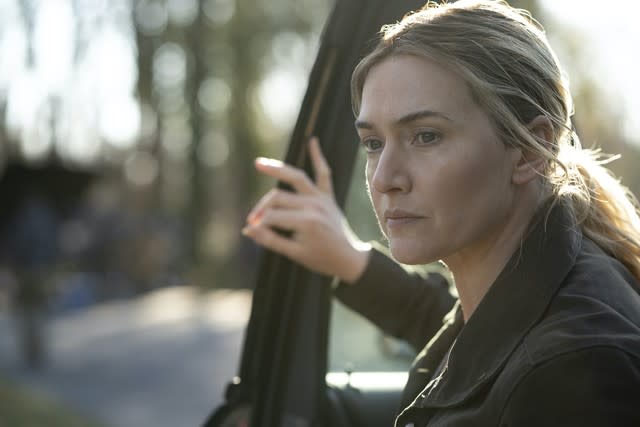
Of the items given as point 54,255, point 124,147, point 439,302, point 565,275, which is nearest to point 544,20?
point 439,302

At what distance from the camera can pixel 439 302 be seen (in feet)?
7.70

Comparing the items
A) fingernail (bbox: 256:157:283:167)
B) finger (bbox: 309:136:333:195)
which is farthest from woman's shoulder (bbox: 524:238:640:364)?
fingernail (bbox: 256:157:283:167)

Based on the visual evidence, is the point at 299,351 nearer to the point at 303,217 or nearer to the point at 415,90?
the point at 303,217

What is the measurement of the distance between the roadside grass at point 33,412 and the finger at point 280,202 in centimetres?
559

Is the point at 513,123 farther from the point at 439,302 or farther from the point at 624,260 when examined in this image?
the point at 439,302

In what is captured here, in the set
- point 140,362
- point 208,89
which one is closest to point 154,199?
point 208,89

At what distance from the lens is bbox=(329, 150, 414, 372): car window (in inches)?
90.5

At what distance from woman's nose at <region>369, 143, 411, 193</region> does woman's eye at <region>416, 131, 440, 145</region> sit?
1.7 inches

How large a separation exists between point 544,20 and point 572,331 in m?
1.18

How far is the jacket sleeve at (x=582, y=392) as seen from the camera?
121cm

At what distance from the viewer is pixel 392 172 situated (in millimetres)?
1603

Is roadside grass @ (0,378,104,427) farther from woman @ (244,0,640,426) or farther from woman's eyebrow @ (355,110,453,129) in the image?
woman's eyebrow @ (355,110,453,129)

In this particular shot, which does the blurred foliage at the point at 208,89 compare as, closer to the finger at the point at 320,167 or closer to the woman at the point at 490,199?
the finger at the point at 320,167

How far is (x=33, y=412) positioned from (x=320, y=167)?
612 centimetres
